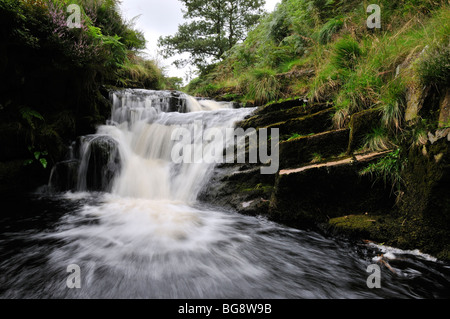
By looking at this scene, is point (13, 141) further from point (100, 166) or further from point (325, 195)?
point (325, 195)

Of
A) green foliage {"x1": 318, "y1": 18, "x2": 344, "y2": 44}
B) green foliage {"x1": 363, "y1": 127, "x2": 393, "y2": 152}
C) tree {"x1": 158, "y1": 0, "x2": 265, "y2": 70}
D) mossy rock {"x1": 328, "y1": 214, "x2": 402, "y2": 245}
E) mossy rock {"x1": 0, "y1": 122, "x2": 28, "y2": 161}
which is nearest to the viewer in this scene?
mossy rock {"x1": 328, "y1": 214, "x2": 402, "y2": 245}

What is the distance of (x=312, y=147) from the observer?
292 centimetres

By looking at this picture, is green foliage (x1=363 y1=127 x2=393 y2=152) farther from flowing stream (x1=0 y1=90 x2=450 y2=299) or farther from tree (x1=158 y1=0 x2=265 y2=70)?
tree (x1=158 y1=0 x2=265 y2=70)

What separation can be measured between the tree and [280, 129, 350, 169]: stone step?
12.5 meters

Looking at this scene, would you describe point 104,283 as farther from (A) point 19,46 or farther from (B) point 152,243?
(A) point 19,46

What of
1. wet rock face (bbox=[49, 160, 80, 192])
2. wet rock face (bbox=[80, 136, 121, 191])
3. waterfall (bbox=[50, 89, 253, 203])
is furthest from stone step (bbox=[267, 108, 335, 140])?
wet rock face (bbox=[49, 160, 80, 192])

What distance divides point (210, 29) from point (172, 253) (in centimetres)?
1563

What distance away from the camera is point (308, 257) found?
1.94 metres

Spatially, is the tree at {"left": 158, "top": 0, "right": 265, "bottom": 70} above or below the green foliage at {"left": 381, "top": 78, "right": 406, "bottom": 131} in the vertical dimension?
above

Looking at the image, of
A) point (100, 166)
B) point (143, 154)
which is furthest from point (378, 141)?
point (100, 166)

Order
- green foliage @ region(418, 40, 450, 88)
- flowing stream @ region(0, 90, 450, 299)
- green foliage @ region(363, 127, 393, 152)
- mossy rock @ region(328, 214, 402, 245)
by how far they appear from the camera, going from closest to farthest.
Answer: flowing stream @ region(0, 90, 450, 299)
green foliage @ region(418, 40, 450, 88)
mossy rock @ region(328, 214, 402, 245)
green foliage @ region(363, 127, 393, 152)

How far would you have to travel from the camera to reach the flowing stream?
149cm

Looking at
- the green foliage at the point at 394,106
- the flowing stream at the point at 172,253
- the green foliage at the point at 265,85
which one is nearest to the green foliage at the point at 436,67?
the green foliage at the point at 394,106

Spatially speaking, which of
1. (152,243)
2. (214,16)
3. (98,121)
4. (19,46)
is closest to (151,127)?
(98,121)
